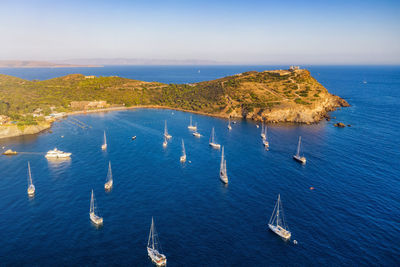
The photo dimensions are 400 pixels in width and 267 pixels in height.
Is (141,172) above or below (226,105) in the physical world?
below

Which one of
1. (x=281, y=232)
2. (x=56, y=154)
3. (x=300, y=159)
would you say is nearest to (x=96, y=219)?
(x=281, y=232)

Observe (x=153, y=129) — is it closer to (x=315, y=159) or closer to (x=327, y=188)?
(x=315, y=159)

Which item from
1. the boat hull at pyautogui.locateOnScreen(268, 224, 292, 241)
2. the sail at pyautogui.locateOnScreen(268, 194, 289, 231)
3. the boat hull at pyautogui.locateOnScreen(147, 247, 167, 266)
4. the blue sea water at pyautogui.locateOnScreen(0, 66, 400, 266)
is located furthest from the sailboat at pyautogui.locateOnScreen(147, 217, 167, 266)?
the sail at pyautogui.locateOnScreen(268, 194, 289, 231)

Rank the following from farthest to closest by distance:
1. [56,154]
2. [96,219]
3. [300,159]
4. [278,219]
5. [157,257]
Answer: [56,154] < [300,159] < [278,219] < [96,219] < [157,257]

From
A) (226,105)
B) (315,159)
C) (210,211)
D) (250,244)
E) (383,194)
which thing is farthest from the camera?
(226,105)

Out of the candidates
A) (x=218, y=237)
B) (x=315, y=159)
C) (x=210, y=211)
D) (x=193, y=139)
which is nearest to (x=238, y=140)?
(x=193, y=139)

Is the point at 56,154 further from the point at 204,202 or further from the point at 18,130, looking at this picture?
the point at 204,202

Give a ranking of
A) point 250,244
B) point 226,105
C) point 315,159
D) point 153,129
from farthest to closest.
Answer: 1. point 226,105
2. point 153,129
3. point 315,159
4. point 250,244
